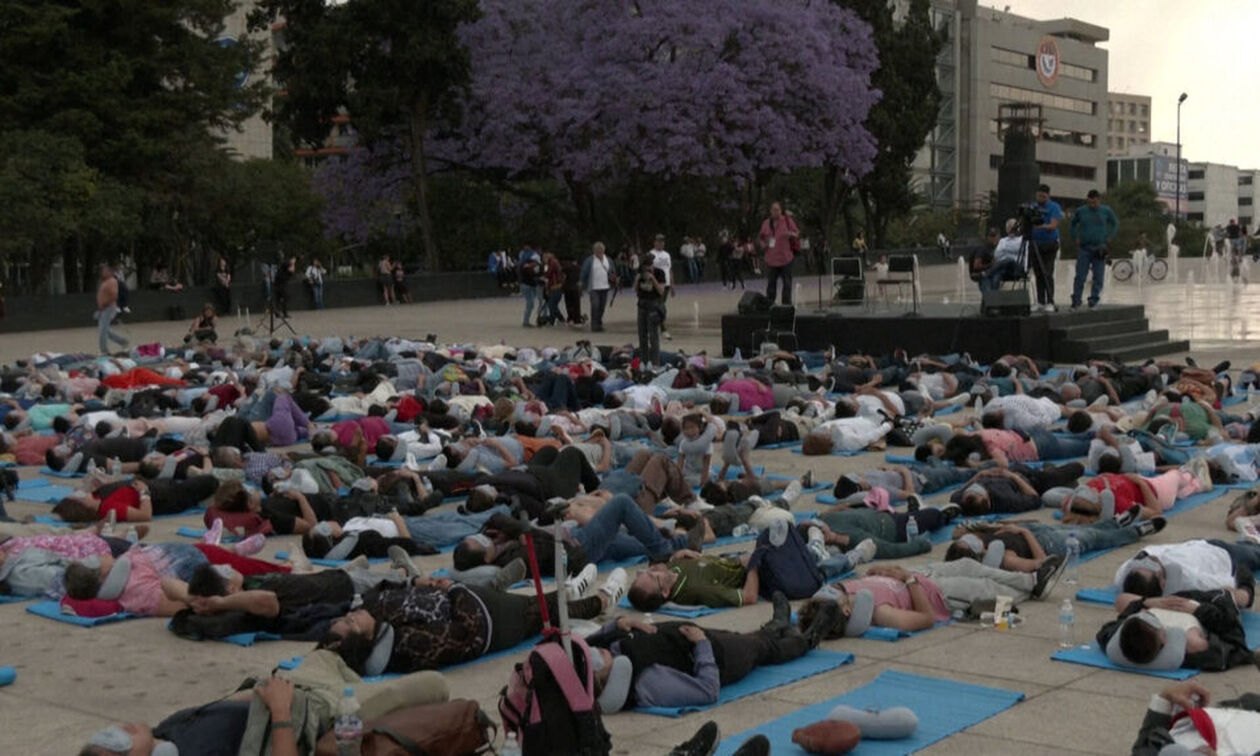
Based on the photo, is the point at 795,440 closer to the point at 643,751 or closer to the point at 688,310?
the point at 643,751

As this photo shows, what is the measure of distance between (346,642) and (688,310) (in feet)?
97.8

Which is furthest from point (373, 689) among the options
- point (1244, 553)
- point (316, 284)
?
point (316, 284)

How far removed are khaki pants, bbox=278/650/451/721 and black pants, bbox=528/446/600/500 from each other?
5.65 meters

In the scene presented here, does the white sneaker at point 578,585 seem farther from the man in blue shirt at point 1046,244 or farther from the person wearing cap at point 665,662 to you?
the man in blue shirt at point 1046,244

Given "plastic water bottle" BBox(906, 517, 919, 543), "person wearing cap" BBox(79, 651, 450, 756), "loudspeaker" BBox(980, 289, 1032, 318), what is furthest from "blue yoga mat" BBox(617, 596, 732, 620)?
"loudspeaker" BBox(980, 289, 1032, 318)

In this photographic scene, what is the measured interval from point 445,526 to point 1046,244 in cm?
1509

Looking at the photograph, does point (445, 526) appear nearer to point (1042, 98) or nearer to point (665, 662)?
point (665, 662)

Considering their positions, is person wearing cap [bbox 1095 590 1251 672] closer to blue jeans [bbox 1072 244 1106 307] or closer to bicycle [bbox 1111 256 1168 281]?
blue jeans [bbox 1072 244 1106 307]

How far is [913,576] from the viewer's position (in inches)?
336

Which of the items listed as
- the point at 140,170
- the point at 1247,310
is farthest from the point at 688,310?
the point at 140,170

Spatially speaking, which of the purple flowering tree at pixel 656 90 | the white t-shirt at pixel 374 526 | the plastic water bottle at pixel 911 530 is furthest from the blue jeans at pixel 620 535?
the purple flowering tree at pixel 656 90

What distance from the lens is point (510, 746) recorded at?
6.18 meters

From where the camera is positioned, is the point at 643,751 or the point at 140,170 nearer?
the point at 643,751

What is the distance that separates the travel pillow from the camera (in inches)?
243
